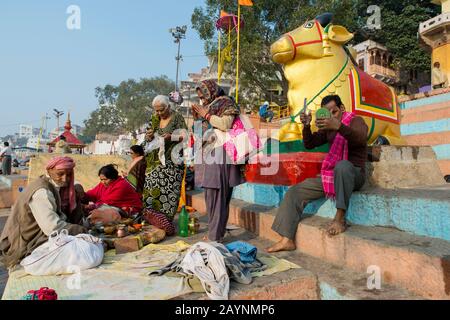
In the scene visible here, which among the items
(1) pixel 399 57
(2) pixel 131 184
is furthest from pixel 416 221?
(1) pixel 399 57

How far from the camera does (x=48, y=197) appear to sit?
9.47 ft

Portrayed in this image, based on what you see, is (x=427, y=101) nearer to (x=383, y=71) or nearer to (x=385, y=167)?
(x=385, y=167)

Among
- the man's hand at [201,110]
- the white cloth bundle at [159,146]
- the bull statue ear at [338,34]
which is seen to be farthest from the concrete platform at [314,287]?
the bull statue ear at [338,34]

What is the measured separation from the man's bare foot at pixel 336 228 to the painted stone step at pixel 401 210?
0.29 m

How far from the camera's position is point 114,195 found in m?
4.70

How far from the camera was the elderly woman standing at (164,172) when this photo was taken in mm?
4293

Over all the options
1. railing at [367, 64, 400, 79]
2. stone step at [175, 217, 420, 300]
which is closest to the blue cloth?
stone step at [175, 217, 420, 300]

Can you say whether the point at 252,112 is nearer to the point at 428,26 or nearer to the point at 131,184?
the point at 428,26

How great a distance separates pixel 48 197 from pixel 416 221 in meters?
3.09

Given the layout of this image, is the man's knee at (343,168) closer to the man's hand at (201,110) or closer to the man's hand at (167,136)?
the man's hand at (201,110)

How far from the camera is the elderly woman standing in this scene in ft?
14.1

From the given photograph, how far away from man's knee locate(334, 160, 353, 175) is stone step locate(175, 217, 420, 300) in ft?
2.58

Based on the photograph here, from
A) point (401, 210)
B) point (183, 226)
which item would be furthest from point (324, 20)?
point (183, 226)
